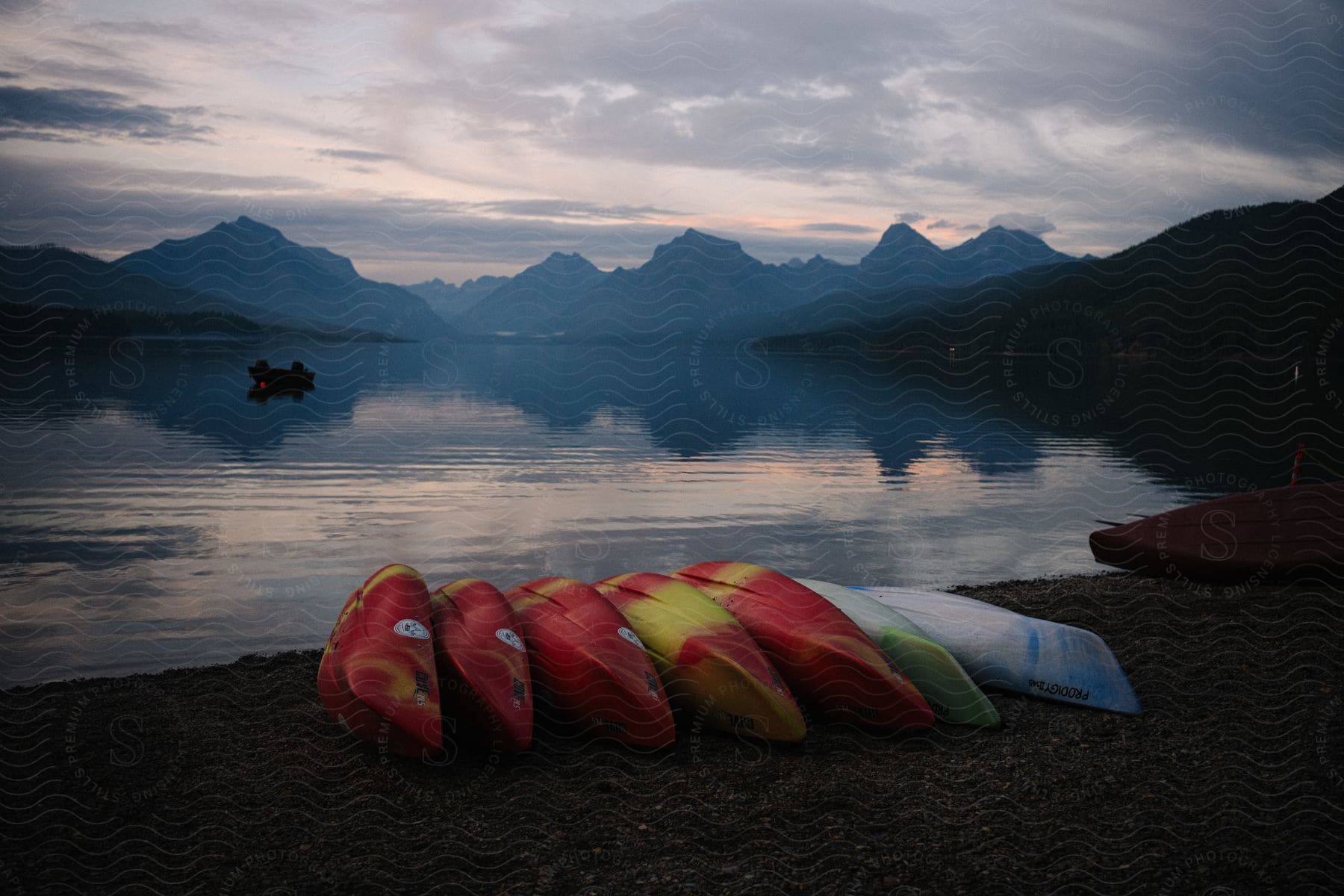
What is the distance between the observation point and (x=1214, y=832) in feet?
16.4

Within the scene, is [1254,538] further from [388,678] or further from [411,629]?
[388,678]

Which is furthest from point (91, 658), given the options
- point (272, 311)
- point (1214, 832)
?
point (272, 311)

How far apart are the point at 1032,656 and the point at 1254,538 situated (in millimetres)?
4970

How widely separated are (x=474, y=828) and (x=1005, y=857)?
9.50 ft

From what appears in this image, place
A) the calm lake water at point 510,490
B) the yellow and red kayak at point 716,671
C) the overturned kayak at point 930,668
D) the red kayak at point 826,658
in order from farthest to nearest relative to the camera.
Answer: the calm lake water at point 510,490 → the overturned kayak at point 930,668 → the red kayak at point 826,658 → the yellow and red kayak at point 716,671

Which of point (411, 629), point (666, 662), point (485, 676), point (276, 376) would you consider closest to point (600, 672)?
point (666, 662)

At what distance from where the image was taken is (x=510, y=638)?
687 centimetres

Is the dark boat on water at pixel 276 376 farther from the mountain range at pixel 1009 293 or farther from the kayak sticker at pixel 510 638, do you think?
the kayak sticker at pixel 510 638

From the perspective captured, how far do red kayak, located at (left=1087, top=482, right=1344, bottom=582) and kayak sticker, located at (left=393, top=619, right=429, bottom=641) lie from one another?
9103 mm

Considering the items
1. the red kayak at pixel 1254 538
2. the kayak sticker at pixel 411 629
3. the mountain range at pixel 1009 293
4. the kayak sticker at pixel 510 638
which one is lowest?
the kayak sticker at pixel 510 638

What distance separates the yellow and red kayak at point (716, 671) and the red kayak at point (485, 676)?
1017mm

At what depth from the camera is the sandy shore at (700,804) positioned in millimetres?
4715

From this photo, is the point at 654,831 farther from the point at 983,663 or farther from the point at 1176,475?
the point at 1176,475

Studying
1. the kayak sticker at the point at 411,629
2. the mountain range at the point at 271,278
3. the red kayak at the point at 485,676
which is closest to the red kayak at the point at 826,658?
the red kayak at the point at 485,676
